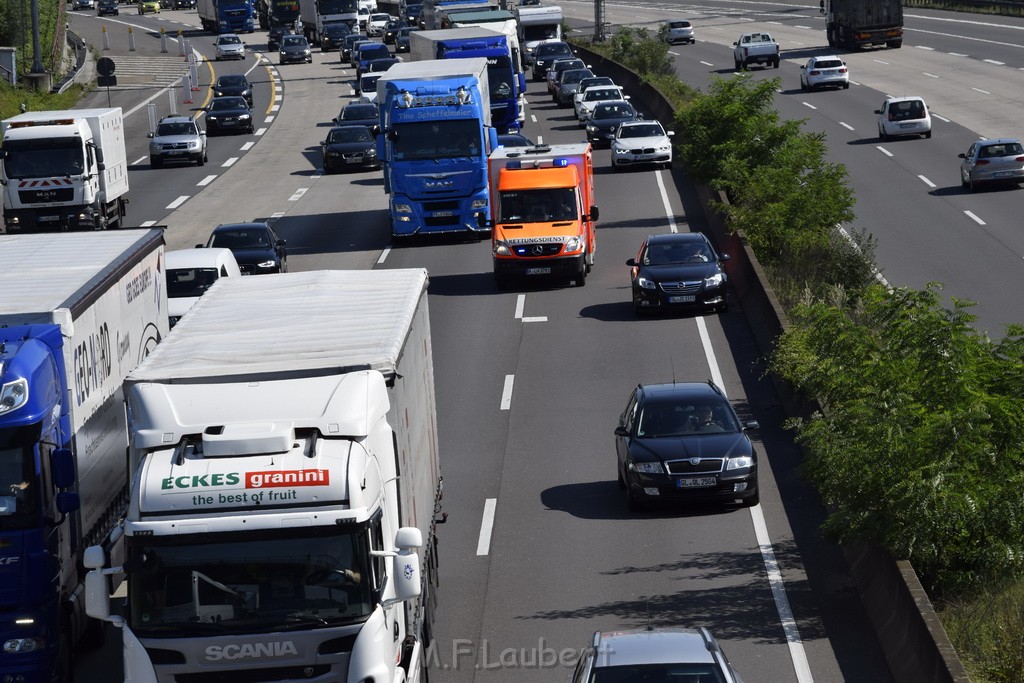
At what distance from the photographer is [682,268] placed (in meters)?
30.5

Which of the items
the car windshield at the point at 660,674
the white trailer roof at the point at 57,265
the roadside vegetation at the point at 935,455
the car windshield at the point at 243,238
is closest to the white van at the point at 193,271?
the car windshield at the point at 243,238

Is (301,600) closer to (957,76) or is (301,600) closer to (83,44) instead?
(957,76)

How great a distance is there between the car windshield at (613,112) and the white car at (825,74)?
51.0 ft

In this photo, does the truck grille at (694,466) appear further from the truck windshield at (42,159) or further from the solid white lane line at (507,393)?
the truck windshield at (42,159)

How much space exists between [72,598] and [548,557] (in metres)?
5.97

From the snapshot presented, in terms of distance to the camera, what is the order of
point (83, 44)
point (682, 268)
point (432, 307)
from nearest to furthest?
point (682, 268) → point (432, 307) → point (83, 44)

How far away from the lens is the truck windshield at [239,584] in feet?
33.4

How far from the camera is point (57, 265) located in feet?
53.7

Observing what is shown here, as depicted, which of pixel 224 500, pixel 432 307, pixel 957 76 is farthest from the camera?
pixel 957 76

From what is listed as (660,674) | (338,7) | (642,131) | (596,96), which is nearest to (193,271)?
(660,674)

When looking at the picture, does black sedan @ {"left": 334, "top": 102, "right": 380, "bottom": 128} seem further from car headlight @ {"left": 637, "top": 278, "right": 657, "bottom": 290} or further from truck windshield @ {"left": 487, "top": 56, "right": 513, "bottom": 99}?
car headlight @ {"left": 637, "top": 278, "right": 657, "bottom": 290}

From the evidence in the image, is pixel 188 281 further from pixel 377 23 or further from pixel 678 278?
pixel 377 23

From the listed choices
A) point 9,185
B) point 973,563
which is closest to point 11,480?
point 973,563

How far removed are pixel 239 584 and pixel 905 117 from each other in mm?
46520
